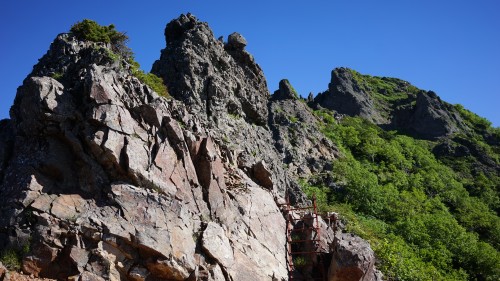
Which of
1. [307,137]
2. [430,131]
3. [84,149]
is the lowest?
[84,149]

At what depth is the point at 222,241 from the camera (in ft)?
62.8

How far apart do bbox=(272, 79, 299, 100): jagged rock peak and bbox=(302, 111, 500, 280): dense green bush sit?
19.9 ft

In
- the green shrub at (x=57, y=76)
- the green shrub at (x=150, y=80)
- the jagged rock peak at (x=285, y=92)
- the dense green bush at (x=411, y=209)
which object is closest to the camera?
the green shrub at (x=57, y=76)

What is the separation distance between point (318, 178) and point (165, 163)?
2352 cm

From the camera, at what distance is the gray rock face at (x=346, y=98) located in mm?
77500

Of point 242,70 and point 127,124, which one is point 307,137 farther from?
point 127,124

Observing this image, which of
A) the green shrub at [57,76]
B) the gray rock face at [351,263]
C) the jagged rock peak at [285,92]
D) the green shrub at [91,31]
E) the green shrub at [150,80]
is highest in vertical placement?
the jagged rock peak at [285,92]

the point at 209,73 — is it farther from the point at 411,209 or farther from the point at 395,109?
the point at 395,109

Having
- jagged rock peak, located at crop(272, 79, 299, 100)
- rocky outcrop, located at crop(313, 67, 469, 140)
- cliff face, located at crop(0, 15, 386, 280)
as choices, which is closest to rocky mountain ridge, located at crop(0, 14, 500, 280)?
cliff face, located at crop(0, 15, 386, 280)

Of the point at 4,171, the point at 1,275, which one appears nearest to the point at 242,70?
the point at 4,171

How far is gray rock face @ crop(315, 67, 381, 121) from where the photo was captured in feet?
254

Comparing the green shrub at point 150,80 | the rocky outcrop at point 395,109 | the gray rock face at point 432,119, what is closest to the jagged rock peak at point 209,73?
the green shrub at point 150,80

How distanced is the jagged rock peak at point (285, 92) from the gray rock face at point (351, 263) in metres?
36.3

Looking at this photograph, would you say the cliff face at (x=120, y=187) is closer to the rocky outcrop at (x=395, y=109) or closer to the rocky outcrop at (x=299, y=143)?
the rocky outcrop at (x=299, y=143)
